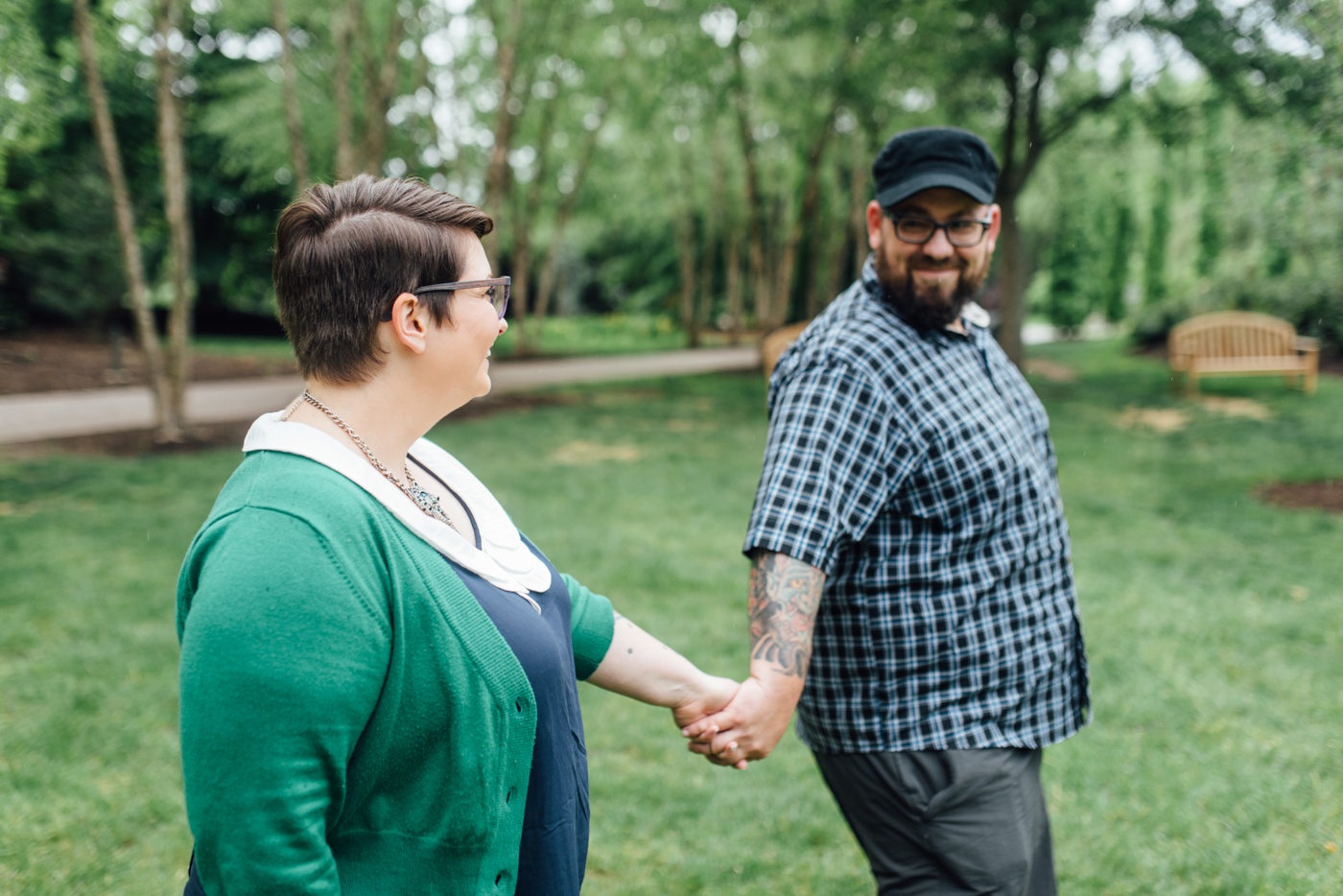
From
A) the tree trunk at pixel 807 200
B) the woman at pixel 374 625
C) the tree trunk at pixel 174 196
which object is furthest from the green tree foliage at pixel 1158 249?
the woman at pixel 374 625

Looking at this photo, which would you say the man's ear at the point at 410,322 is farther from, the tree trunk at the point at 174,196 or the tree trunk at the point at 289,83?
the tree trunk at the point at 289,83

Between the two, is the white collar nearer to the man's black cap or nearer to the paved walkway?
the man's black cap

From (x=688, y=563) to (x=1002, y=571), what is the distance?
5.14 m

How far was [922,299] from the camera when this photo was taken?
249 centimetres

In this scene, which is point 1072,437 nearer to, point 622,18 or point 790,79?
point 790,79

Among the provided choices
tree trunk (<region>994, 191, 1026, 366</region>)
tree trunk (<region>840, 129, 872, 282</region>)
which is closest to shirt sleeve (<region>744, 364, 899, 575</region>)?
tree trunk (<region>994, 191, 1026, 366</region>)

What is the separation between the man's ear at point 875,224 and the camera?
2.63 metres

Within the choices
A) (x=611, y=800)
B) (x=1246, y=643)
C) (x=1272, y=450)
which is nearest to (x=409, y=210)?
(x=611, y=800)

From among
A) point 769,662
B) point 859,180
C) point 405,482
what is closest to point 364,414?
point 405,482

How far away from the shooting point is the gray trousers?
2293mm

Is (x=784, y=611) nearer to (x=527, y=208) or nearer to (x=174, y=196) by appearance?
(x=174, y=196)

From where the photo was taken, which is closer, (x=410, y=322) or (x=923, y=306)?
(x=410, y=322)

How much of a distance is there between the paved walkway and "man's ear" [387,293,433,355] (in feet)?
40.3

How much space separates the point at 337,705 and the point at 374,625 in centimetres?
12
